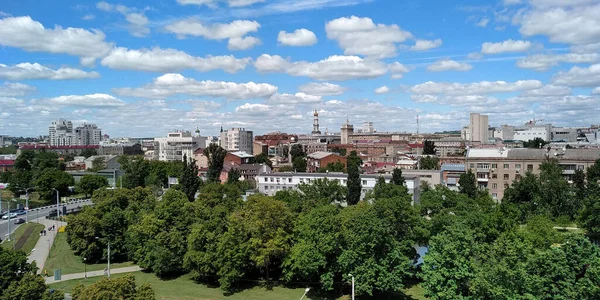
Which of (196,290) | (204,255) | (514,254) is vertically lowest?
(196,290)

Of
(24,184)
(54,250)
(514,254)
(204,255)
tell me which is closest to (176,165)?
(24,184)

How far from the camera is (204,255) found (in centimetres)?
3447

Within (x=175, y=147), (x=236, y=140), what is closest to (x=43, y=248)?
(x=175, y=147)

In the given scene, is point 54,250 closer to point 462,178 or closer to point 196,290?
point 196,290

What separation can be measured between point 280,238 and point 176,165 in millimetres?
71162

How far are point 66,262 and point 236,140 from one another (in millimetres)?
120600

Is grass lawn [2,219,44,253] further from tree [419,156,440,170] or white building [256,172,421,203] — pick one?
tree [419,156,440,170]

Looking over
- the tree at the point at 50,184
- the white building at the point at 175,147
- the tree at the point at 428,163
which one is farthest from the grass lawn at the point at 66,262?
the white building at the point at 175,147

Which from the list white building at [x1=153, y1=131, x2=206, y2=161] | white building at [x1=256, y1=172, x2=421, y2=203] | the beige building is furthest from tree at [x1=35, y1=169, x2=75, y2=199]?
the beige building

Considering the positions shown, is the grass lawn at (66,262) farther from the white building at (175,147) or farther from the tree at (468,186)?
the white building at (175,147)

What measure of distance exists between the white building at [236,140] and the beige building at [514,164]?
10004cm

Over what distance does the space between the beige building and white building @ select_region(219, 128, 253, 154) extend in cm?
10004

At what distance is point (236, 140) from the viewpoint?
528 ft

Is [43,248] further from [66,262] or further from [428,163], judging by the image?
[428,163]
